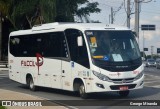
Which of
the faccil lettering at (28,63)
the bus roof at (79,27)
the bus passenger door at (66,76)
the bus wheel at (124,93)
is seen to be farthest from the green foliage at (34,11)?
the bus wheel at (124,93)

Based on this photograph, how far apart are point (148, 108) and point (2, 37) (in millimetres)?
43028

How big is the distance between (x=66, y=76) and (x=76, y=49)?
137 cm

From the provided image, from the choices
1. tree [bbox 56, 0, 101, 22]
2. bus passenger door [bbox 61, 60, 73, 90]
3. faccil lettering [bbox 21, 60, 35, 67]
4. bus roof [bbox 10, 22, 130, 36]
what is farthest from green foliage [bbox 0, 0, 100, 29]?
bus passenger door [bbox 61, 60, 73, 90]

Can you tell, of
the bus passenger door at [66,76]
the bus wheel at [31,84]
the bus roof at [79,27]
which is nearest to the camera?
the bus roof at [79,27]

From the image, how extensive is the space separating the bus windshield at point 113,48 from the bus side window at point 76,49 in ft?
1.25

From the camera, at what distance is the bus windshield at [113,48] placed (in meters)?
18.7

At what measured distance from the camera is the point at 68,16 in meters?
50.8

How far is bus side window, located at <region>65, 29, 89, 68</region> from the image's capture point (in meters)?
19.1

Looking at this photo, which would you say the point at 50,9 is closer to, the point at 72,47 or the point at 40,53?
the point at 40,53

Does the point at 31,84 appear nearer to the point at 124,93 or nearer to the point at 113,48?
the point at 124,93

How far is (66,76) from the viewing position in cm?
2031

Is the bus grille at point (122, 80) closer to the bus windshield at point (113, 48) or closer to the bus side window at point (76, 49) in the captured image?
the bus windshield at point (113, 48)

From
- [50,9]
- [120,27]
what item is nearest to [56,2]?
[50,9]

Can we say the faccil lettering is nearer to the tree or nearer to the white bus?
the white bus
